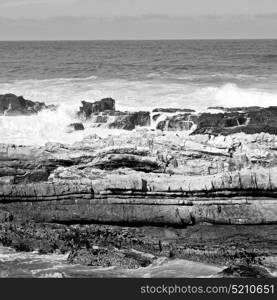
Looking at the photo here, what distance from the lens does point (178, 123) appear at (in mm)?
25469

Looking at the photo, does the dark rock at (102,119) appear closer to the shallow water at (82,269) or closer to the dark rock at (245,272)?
the shallow water at (82,269)

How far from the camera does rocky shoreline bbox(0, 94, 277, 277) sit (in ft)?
45.3

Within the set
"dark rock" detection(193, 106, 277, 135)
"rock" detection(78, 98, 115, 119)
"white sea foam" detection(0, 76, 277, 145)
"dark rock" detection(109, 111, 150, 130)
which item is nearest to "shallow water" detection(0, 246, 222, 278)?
"dark rock" detection(193, 106, 277, 135)

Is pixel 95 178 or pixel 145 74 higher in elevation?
pixel 145 74

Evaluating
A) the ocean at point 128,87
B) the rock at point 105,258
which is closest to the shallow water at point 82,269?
the rock at point 105,258

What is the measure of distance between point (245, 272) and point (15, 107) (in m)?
20.9

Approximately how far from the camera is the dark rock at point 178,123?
2525 cm

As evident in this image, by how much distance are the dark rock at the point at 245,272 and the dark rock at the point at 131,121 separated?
1411 centimetres

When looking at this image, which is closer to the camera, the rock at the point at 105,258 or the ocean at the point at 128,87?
the rock at the point at 105,258

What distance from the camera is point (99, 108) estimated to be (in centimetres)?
2952

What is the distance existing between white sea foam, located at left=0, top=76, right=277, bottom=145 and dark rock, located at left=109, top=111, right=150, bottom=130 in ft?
3.96

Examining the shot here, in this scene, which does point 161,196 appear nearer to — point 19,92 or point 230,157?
point 230,157
